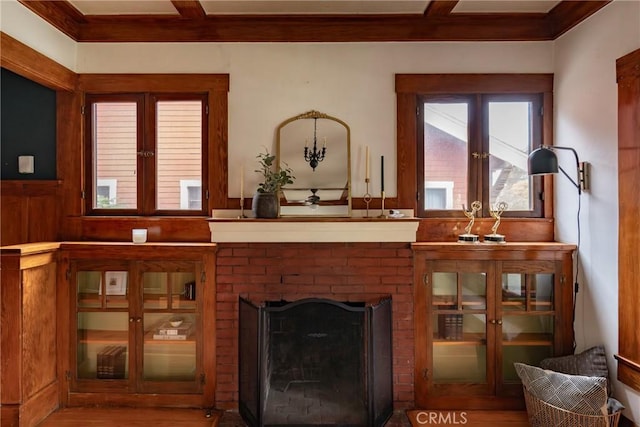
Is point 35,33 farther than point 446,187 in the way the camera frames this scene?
No

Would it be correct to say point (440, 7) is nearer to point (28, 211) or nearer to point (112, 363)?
point (28, 211)

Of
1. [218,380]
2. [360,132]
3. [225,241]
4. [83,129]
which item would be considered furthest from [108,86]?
[218,380]

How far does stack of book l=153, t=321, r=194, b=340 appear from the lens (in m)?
2.88

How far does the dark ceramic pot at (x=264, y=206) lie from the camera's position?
9.16 ft

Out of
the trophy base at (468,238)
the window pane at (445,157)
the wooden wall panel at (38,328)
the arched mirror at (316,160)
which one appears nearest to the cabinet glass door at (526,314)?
the trophy base at (468,238)

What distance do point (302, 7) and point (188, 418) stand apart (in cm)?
282

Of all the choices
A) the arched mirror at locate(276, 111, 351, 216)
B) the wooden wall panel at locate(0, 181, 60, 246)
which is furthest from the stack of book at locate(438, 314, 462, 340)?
the wooden wall panel at locate(0, 181, 60, 246)

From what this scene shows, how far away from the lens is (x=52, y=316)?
9.23 feet

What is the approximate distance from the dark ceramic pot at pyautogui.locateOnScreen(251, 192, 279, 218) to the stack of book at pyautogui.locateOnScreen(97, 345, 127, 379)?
135cm

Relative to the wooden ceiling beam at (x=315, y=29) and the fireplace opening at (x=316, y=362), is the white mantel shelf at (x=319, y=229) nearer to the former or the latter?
the fireplace opening at (x=316, y=362)

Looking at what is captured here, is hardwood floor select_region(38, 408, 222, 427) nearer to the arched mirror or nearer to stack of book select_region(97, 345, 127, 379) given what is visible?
stack of book select_region(97, 345, 127, 379)

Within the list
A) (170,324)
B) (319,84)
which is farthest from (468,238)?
(170,324)

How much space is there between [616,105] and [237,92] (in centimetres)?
239

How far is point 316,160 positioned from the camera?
2943 millimetres
